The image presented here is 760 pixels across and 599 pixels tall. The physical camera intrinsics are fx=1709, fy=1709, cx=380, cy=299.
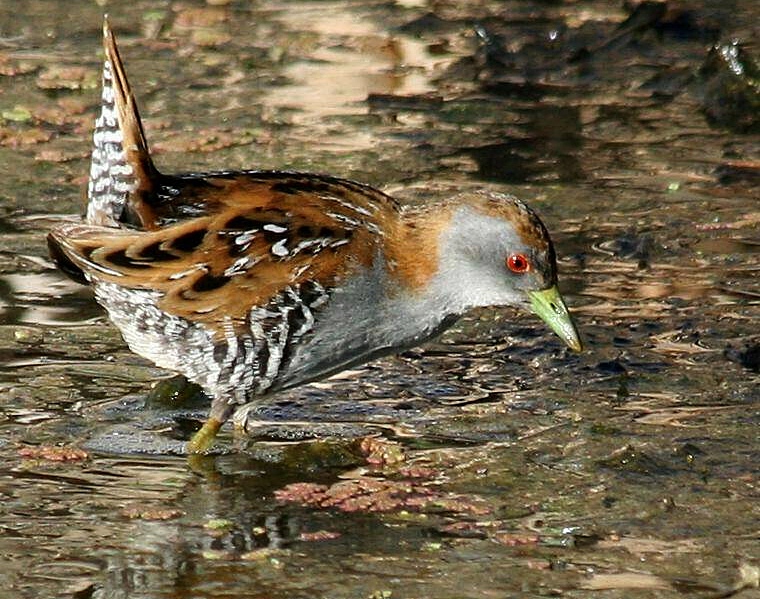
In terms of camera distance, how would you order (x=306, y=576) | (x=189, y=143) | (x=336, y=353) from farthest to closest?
(x=189, y=143), (x=336, y=353), (x=306, y=576)

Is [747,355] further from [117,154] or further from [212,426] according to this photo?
[117,154]

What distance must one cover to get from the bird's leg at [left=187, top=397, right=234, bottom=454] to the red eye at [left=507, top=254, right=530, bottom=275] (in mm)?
1150

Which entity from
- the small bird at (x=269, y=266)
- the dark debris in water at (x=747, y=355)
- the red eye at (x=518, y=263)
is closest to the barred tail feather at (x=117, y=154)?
the small bird at (x=269, y=266)

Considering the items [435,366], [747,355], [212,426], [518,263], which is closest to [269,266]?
[212,426]

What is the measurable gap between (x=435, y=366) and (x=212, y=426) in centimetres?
129

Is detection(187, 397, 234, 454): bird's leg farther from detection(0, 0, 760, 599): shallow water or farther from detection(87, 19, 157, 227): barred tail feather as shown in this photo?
detection(87, 19, 157, 227): barred tail feather

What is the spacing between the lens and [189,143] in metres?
10.0

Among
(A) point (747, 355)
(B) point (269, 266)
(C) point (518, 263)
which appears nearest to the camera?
(B) point (269, 266)

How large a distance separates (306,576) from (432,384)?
1.91 metres

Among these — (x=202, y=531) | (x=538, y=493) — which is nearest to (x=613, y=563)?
(x=538, y=493)

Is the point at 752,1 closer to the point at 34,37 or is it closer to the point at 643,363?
the point at 34,37

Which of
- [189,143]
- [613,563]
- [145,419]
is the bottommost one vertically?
[613,563]

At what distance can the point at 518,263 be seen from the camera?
626 cm

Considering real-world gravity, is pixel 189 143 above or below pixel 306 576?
above
